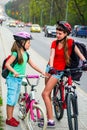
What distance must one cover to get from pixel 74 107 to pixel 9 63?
1.23 metres

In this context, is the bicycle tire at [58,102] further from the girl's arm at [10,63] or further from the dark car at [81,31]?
the dark car at [81,31]

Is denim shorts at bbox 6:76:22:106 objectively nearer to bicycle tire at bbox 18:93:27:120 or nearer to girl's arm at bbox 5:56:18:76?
bicycle tire at bbox 18:93:27:120

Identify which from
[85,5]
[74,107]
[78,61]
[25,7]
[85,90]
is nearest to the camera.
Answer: [74,107]

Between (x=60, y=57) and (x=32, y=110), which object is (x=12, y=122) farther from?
(x=60, y=57)

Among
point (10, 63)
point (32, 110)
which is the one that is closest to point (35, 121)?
point (32, 110)

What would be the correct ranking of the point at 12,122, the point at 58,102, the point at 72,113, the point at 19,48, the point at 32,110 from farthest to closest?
1. the point at 58,102
2. the point at 12,122
3. the point at 19,48
4. the point at 32,110
5. the point at 72,113

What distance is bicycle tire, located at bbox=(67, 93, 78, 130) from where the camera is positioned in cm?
671

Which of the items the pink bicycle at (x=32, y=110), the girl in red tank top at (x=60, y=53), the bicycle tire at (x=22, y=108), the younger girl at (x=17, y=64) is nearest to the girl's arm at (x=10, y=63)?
the younger girl at (x=17, y=64)

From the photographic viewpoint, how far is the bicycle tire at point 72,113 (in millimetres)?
6711

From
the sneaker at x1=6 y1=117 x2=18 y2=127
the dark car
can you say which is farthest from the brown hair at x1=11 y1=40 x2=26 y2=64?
the dark car

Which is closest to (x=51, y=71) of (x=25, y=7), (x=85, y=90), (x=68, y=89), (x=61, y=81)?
(x=68, y=89)

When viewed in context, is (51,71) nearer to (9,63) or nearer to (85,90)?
(9,63)

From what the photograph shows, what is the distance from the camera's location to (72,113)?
687 centimetres

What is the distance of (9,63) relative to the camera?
7340mm
